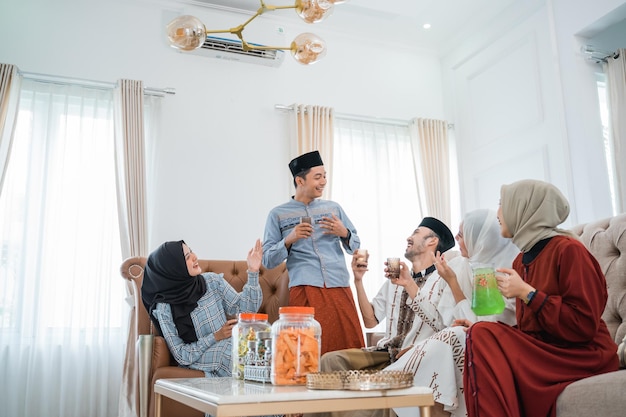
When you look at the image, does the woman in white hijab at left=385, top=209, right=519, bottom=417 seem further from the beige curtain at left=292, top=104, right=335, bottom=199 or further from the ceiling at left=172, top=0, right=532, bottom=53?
the ceiling at left=172, top=0, right=532, bottom=53

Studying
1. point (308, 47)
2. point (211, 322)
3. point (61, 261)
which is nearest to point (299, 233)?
point (211, 322)

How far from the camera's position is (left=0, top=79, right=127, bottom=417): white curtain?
12.8 ft

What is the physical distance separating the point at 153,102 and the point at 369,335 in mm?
2498

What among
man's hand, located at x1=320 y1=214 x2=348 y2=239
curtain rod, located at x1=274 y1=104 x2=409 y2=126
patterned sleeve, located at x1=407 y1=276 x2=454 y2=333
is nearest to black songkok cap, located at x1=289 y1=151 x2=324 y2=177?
man's hand, located at x1=320 y1=214 x2=348 y2=239

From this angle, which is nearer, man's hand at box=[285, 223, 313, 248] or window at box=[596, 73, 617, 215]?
man's hand at box=[285, 223, 313, 248]

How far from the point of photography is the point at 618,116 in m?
4.14

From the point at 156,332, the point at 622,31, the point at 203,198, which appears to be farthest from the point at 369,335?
the point at 622,31

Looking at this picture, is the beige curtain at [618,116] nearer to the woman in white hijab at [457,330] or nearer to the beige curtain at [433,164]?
the beige curtain at [433,164]

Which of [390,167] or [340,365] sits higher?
[390,167]

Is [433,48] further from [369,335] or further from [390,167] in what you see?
[369,335]

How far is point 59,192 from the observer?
13.8ft

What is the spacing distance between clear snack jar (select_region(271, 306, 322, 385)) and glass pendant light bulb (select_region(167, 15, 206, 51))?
174 cm

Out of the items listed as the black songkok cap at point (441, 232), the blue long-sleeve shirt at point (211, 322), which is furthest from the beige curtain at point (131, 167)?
the black songkok cap at point (441, 232)

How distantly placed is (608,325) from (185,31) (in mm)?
2282
